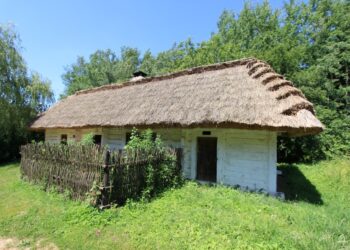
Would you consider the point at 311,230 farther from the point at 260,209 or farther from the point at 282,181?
the point at 282,181

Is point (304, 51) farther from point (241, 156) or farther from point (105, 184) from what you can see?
point (105, 184)

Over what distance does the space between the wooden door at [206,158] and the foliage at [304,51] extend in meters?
7.25

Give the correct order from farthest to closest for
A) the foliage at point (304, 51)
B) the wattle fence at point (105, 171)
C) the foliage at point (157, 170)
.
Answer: the foliage at point (304, 51) < the foliage at point (157, 170) < the wattle fence at point (105, 171)

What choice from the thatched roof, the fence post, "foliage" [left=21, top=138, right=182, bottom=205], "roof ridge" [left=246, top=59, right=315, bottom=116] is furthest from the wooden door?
the fence post

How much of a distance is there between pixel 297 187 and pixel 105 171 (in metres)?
7.39

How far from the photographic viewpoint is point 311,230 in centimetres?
500

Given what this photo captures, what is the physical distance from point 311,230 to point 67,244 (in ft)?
15.7

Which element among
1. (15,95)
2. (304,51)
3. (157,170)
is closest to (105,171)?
(157,170)

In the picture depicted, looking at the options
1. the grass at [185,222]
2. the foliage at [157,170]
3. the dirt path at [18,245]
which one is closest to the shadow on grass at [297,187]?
the grass at [185,222]

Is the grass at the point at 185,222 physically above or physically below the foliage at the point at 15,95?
below

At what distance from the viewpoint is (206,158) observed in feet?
31.9

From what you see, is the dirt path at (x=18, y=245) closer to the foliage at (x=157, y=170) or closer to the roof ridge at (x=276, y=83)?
the foliage at (x=157, y=170)

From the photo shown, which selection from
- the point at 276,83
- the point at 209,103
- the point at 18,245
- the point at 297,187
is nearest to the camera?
the point at 18,245

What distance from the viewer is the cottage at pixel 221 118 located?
26.3 feet
